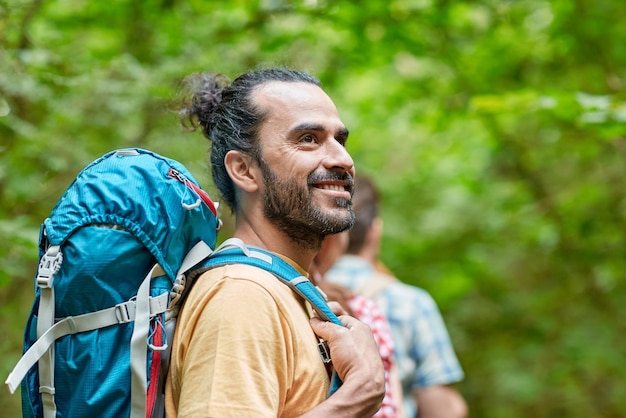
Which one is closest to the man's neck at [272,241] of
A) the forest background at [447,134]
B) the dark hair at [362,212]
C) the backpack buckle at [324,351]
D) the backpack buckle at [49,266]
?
the backpack buckle at [324,351]

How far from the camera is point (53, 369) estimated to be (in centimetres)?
178

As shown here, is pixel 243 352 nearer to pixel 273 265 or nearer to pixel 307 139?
pixel 273 265

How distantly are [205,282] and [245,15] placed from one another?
369cm

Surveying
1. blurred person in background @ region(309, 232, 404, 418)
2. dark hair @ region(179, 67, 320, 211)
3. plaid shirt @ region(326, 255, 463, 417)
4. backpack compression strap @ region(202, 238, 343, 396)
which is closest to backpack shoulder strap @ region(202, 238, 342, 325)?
backpack compression strap @ region(202, 238, 343, 396)

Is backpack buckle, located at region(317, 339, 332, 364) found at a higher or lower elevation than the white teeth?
lower

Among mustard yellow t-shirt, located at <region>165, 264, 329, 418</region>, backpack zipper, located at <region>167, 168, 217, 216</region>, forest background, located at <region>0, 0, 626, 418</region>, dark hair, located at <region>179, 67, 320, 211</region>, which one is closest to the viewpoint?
mustard yellow t-shirt, located at <region>165, 264, 329, 418</region>

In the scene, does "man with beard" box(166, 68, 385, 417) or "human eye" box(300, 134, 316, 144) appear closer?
"man with beard" box(166, 68, 385, 417)

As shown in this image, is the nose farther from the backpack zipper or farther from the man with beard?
the backpack zipper

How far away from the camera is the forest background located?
13.3 feet

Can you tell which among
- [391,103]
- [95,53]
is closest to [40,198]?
[95,53]

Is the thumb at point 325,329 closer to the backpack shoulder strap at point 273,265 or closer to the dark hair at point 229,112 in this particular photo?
the backpack shoulder strap at point 273,265

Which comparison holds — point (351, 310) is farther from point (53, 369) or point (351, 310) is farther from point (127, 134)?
point (127, 134)

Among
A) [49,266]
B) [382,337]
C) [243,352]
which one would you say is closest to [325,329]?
[243,352]

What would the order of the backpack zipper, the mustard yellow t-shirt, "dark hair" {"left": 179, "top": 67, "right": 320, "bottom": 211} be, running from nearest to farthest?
the mustard yellow t-shirt, the backpack zipper, "dark hair" {"left": 179, "top": 67, "right": 320, "bottom": 211}
